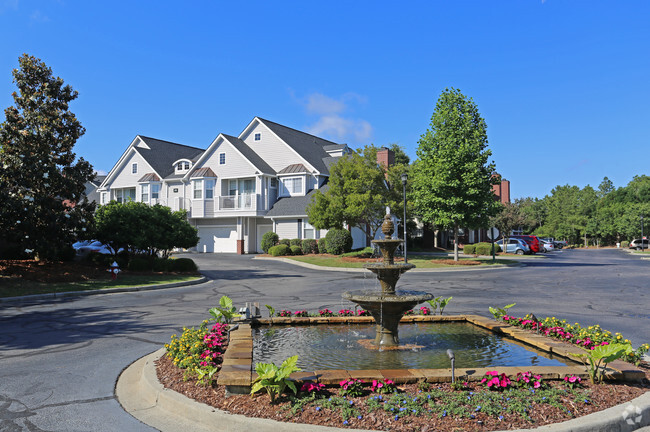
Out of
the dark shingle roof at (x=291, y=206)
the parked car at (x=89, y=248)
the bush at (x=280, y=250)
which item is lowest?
the bush at (x=280, y=250)

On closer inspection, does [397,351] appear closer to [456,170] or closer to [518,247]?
[456,170]

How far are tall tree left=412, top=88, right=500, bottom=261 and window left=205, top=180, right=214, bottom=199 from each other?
65.5 ft

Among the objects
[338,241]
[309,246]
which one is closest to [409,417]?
[338,241]

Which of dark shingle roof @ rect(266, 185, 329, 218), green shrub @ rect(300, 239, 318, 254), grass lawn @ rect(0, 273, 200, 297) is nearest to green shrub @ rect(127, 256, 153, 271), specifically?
grass lawn @ rect(0, 273, 200, 297)

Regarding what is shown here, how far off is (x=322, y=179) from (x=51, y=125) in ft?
80.8

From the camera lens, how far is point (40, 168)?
62.4 ft

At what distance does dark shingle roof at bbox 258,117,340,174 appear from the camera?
141 feet

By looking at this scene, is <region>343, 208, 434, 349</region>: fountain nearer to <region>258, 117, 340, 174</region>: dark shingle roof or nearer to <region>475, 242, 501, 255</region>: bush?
<region>258, 117, 340, 174</region>: dark shingle roof

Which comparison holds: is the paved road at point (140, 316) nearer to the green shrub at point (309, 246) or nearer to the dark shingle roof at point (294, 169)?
the green shrub at point (309, 246)

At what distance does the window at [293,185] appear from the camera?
4194 centimetres

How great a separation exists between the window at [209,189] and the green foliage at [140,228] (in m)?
18.4

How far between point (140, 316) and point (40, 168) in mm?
10951

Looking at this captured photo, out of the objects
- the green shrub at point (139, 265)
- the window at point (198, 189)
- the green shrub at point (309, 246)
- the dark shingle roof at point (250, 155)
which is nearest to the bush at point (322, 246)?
the green shrub at point (309, 246)

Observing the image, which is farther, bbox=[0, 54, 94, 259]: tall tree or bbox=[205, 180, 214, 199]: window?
bbox=[205, 180, 214, 199]: window
